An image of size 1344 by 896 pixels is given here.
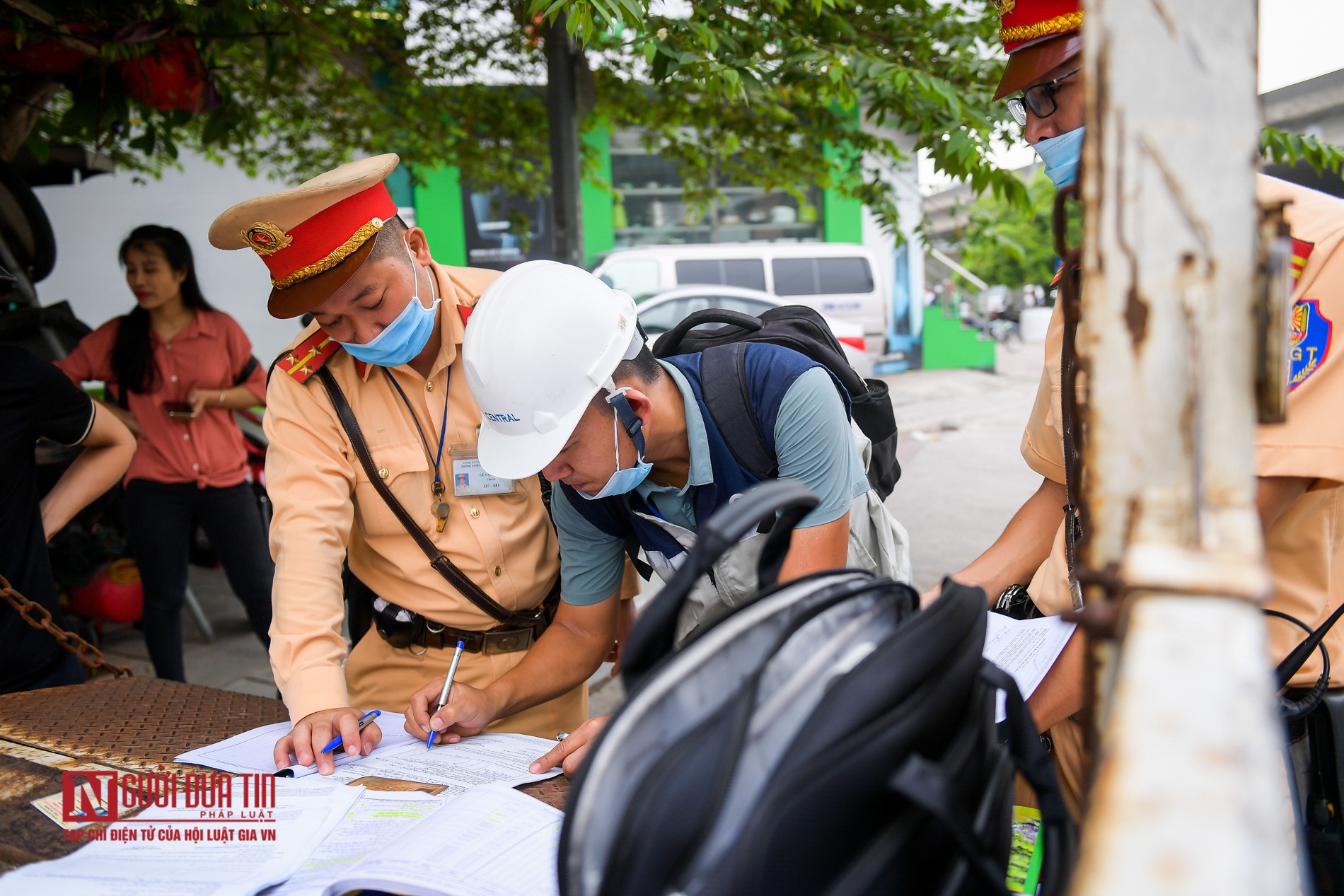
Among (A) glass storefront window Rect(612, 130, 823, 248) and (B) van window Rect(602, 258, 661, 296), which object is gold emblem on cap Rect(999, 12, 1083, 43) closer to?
(B) van window Rect(602, 258, 661, 296)

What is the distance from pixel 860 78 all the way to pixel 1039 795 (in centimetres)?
252

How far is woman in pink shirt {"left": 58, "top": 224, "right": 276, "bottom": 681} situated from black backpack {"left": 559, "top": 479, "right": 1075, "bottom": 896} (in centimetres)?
327

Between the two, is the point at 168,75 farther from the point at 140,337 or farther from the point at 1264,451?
the point at 1264,451

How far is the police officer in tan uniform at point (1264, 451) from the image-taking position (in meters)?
0.99

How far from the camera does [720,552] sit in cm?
66

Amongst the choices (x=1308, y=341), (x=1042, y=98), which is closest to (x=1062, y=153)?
(x=1042, y=98)

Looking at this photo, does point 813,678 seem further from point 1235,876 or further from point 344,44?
point 344,44

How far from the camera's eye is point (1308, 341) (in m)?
1.00

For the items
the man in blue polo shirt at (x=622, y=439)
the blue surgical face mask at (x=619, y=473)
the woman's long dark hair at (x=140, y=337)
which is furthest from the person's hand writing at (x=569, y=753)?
the woman's long dark hair at (x=140, y=337)

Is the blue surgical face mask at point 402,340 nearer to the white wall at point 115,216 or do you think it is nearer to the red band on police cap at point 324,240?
the red band on police cap at point 324,240

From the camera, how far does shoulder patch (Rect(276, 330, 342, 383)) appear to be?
1.81 metres

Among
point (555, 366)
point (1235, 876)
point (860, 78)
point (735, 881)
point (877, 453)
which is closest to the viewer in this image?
point (1235, 876)

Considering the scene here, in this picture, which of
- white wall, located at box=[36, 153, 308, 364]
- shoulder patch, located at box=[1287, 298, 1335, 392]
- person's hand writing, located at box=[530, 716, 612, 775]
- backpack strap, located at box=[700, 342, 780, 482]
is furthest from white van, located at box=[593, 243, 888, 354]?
shoulder patch, located at box=[1287, 298, 1335, 392]

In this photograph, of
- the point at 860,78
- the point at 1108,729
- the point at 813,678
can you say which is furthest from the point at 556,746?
the point at 860,78
